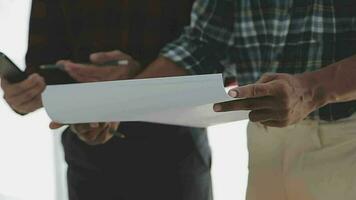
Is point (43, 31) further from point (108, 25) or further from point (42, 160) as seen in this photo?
point (42, 160)

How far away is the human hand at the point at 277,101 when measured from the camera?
31.0 inches

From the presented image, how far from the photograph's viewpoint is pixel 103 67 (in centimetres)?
114

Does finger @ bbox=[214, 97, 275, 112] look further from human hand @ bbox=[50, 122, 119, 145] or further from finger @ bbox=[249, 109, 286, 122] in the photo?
human hand @ bbox=[50, 122, 119, 145]

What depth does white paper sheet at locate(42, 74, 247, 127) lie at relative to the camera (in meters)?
0.77

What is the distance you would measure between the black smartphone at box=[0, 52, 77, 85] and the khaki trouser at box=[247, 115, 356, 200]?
42 centimetres

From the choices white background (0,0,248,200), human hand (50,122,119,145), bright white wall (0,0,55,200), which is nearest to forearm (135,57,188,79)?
human hand (50,122,119,145)

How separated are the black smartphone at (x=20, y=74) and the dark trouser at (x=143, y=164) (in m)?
0.13

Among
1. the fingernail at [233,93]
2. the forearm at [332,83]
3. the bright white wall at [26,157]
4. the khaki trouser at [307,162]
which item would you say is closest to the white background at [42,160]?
the bright white wall at [26,157]

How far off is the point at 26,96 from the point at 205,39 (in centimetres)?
34

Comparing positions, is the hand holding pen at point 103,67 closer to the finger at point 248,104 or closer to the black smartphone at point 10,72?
the black smartphone at point 10,72

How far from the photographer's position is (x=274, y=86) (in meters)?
0.79

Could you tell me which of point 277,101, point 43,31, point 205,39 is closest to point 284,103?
point 277,101

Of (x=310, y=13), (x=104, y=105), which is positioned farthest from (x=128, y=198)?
(x=310, y=13)

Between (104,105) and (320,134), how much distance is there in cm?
33
